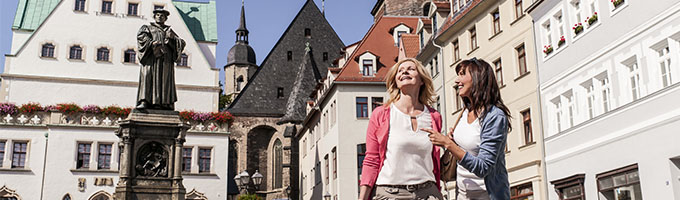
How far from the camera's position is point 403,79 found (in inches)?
176

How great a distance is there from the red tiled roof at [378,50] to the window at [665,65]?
749 inches

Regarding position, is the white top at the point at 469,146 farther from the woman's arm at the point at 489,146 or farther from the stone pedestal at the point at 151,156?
the stone pedestal at the point at 151,156

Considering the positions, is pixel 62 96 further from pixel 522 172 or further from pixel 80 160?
pixel 522 172

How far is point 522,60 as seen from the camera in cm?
2033

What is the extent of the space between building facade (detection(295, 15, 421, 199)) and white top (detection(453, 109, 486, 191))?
2646cm

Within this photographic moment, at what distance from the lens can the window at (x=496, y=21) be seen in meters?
21.7

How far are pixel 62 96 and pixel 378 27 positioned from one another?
15561 millimetres

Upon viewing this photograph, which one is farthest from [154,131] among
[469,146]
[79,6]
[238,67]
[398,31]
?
[238,67]

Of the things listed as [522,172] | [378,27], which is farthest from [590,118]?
[378,27]

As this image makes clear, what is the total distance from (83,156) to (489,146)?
2752 cm

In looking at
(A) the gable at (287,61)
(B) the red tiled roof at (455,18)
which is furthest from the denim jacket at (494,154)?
(A) the gable at (287,61)

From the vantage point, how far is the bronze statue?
12.1m

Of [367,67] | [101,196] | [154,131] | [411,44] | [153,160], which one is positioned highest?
[411,44]

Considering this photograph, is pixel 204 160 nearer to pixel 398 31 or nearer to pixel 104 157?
pixel 104 157
